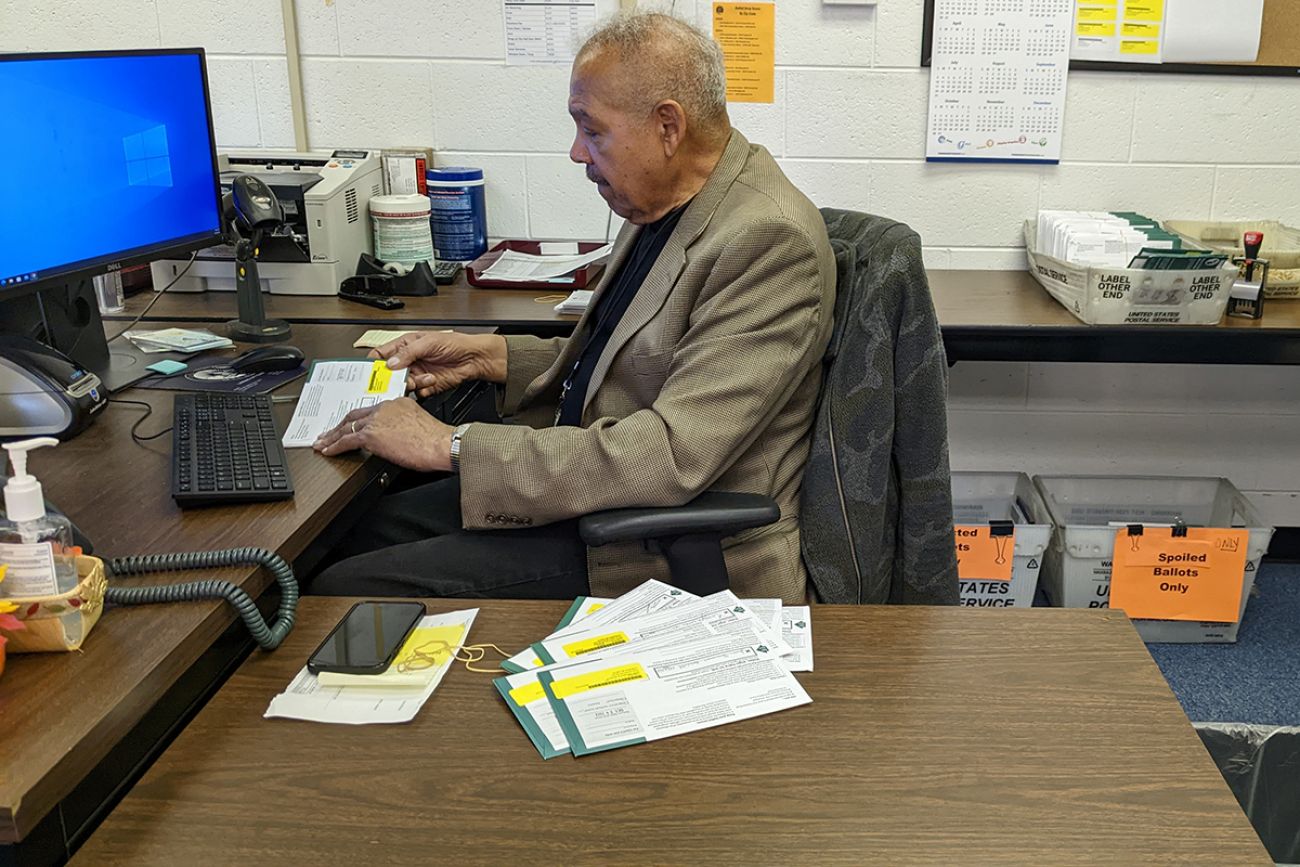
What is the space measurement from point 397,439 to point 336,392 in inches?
11.7

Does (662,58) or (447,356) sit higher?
(662,58)

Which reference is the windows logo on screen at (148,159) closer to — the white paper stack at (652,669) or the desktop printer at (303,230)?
the desktop printer at (303,230)

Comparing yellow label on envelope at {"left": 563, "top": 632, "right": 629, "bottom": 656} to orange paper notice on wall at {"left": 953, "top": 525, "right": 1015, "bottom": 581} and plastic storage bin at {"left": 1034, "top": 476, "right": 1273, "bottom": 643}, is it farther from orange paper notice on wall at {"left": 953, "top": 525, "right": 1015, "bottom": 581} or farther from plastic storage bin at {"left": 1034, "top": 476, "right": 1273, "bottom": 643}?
plastic storage bin at {"left": 1034, "top": 476, "right": 1273, "bottom": 643}

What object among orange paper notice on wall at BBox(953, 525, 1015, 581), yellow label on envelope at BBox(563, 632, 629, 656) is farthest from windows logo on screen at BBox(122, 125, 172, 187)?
orange paper notice on wall at BBox(953, 525, 1015, 581)

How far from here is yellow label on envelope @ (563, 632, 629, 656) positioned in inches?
47.6

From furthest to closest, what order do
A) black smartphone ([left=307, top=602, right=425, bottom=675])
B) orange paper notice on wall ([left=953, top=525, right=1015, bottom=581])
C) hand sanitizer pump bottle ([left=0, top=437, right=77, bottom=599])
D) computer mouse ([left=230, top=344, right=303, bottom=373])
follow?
orange paper notice on wall ([left=953, top=525, right=1015, bottom=581])
computer mouse ([left=230, top=344, right=303, bottom=373])
black smartphone ([left=307, top=602, right=425, bottom=675])
hand sanitizer pump bottle ([left=0, top=437, right=77, bottom=599])

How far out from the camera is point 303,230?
2.63 metres

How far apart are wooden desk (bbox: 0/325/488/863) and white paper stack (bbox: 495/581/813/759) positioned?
12.9 inches

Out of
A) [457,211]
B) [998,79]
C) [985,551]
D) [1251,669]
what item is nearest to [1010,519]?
[985,551]

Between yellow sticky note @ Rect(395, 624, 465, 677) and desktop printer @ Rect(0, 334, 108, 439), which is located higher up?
desktop printer @ Rect(0, 334, 108, 439)

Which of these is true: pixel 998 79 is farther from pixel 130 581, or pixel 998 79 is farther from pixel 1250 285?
pixel 130 581

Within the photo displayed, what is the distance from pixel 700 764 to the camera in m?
1.04

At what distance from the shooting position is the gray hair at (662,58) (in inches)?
68.3

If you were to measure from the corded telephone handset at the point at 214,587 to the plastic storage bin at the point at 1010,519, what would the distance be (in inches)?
66.1
